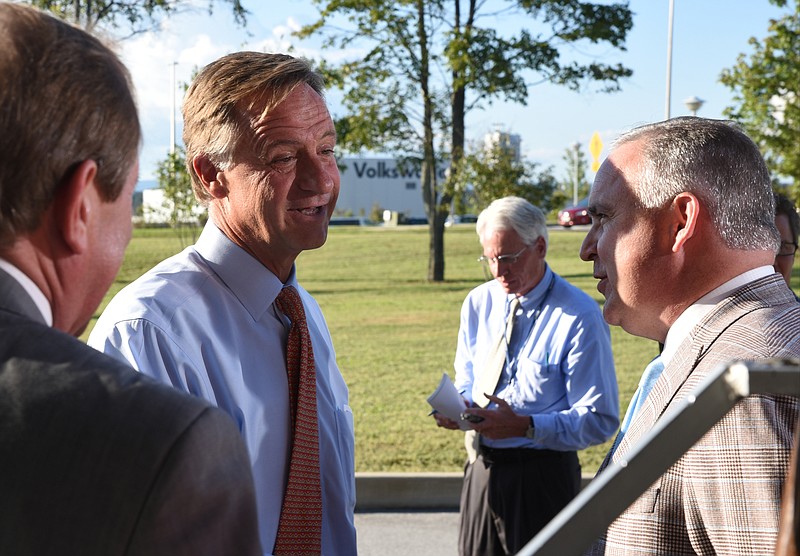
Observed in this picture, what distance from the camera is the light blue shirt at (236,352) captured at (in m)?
2.37

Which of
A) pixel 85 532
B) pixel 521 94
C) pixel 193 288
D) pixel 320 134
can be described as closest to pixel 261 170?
pixel 320 134

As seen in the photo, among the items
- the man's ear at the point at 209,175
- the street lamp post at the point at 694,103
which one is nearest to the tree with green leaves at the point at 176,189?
the street lamp post at the point at 694,103

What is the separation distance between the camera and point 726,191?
2322 millimetres

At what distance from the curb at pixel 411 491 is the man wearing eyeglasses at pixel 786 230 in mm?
2423

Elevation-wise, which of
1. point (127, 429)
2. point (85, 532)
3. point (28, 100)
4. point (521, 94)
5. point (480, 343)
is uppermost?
point (521, 94)

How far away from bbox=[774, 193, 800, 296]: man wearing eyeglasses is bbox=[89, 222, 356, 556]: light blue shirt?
8.70 feet

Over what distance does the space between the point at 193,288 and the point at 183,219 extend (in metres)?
24.4

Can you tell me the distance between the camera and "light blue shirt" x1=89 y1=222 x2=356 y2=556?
237cm

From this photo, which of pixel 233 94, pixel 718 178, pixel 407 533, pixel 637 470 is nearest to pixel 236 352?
pixel 233 94

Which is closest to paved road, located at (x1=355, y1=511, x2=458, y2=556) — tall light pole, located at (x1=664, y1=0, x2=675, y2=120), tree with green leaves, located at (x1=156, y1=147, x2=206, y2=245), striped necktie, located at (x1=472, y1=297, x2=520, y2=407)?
striped necktie, located at (x1=472, y1=297, x2=520, y2=407)

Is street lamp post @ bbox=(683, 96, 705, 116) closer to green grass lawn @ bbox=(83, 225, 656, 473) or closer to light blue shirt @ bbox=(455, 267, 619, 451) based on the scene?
green grass lawn @ bbox=(83, 225, 656, 473)

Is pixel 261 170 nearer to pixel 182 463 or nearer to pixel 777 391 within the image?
pixel 182 463

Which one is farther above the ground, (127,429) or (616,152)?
(616,152)

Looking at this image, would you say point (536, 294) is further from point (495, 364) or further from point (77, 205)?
point (77, 205)
